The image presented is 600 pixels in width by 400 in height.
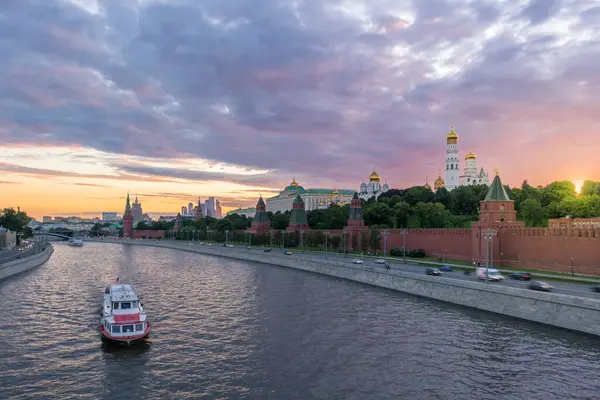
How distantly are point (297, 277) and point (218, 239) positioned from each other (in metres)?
80.8

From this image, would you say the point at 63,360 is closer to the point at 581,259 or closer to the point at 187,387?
the point at 187,387

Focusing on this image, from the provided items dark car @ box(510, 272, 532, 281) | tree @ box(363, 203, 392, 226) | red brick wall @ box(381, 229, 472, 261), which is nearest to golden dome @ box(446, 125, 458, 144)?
tree @ box(363, 203, 392, 226)

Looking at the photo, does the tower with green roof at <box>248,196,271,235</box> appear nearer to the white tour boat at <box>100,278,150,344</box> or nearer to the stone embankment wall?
the stone embankment wall

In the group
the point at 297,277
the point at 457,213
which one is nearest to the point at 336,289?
the point at 297,277

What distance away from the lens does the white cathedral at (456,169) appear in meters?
A: 154

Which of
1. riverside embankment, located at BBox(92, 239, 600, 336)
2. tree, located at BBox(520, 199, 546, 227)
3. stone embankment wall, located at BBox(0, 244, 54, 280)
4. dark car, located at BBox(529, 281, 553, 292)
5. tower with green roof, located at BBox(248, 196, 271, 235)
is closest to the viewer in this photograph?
riverside embankment, located at BBox(92, 239, 600, 336)

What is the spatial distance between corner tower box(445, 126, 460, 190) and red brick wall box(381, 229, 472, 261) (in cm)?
8370

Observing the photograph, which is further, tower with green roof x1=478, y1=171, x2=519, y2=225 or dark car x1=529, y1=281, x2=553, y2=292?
tower with green roof x1=478, y1=171, x2=519, y2=225

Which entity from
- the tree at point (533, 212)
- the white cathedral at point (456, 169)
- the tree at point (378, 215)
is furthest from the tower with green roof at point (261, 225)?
the white cathedral at point (456, 169)

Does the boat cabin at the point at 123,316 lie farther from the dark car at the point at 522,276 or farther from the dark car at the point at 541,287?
the dark car at the point at 522,276

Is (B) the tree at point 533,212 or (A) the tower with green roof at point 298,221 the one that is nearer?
(B) the tree at point 533,212

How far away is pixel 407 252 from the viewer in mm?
71250

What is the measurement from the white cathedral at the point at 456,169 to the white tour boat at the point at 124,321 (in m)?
135

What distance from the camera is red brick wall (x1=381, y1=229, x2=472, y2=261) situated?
203 ft
